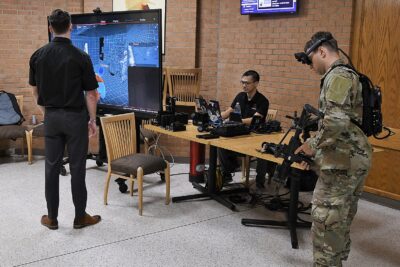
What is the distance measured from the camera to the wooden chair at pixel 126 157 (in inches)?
159

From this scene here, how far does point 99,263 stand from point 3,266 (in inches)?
25.5

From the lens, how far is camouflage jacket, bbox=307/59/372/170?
2412 mm

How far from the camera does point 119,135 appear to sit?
4.38 m

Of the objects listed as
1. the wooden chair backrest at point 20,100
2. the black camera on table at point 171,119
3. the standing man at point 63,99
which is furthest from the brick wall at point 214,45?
the standing man at point 63,99

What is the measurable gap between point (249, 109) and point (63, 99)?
2118 mm

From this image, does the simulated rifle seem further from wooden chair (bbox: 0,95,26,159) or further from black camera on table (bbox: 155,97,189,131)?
wooden chair (bbox: 0,95,26,159)

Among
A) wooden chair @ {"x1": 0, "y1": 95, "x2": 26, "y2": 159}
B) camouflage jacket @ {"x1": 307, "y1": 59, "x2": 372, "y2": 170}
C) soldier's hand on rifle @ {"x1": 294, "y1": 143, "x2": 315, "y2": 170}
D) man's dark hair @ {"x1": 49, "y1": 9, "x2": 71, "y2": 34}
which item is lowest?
wooden chair @ {"x1": 0, "y1": 95, "x2": 26, "y2": 159}

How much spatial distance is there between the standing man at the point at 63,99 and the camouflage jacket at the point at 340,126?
1.85 metres

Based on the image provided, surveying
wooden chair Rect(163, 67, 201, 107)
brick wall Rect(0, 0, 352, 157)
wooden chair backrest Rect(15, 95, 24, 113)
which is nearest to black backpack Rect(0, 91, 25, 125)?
wooden chair backrest Rect(15, 95, 24, 113)

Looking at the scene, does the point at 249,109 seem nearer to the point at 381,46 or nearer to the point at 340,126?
the point at 381,46

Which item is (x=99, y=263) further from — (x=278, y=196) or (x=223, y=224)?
(x=278, y=196)

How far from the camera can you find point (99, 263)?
3145 millimetres

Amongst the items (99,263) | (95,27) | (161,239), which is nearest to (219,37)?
(95,27)

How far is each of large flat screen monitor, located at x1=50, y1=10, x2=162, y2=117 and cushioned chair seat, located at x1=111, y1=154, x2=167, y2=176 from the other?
636 millimetres
